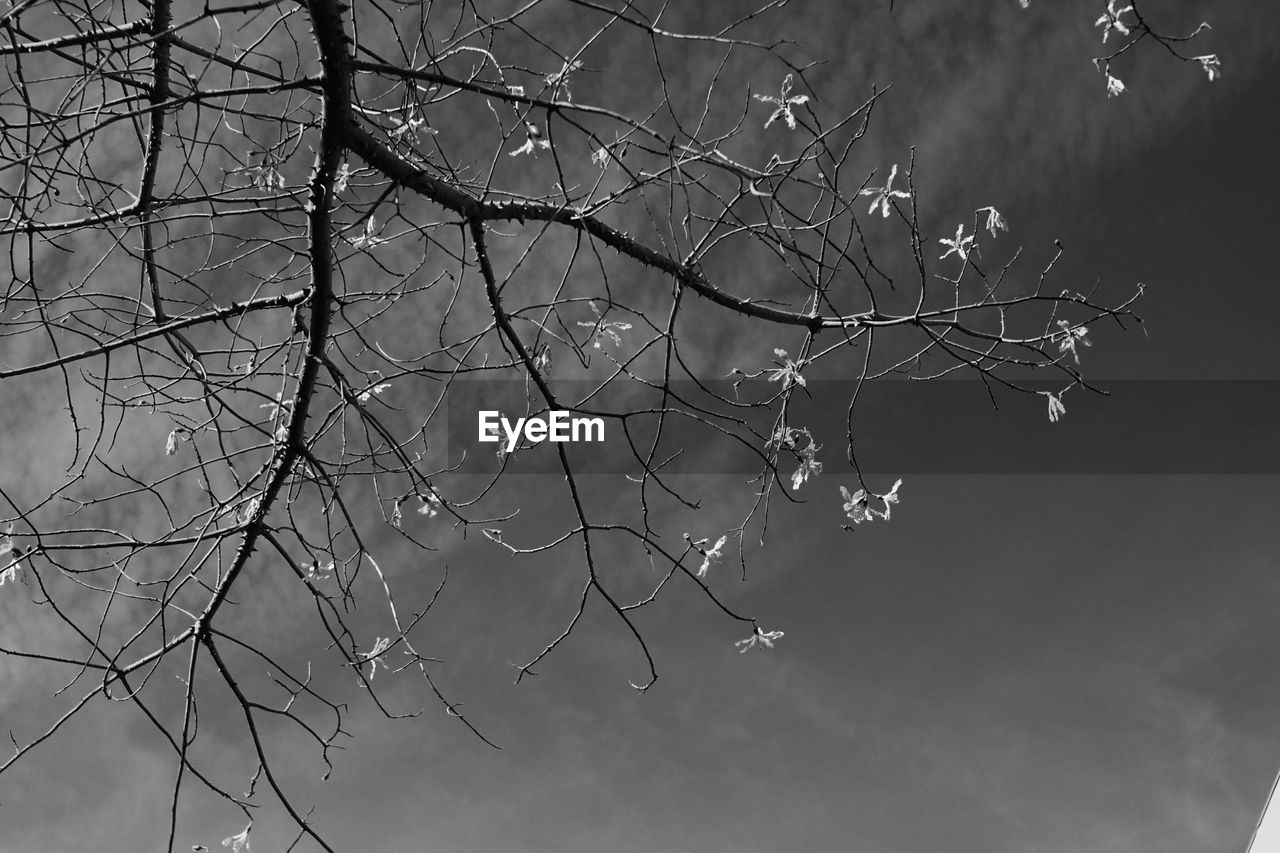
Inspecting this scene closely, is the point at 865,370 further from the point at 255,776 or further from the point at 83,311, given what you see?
the point at 83,311

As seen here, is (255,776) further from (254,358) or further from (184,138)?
(184,138)

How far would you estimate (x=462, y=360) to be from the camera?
9.90 feet

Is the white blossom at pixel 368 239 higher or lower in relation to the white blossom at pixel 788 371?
higher

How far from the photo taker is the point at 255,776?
117 inches

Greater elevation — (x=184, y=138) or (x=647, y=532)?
(x=184, y=138)

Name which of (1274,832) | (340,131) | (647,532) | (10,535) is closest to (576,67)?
(340,131)

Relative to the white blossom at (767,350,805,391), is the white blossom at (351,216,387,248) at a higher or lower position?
higher

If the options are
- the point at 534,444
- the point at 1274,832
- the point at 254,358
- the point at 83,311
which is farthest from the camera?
the point at 1274,832

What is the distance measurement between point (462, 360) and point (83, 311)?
1.24 metres

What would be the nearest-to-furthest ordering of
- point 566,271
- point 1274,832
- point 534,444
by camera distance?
point 566,271 < point 534,444 < point 1274,832

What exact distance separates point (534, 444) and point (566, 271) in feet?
2.02

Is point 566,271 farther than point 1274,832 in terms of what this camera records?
No

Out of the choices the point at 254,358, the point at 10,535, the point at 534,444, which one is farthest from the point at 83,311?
the point at 534,444

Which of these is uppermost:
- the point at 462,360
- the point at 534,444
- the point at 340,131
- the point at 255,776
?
the point at 340,131
